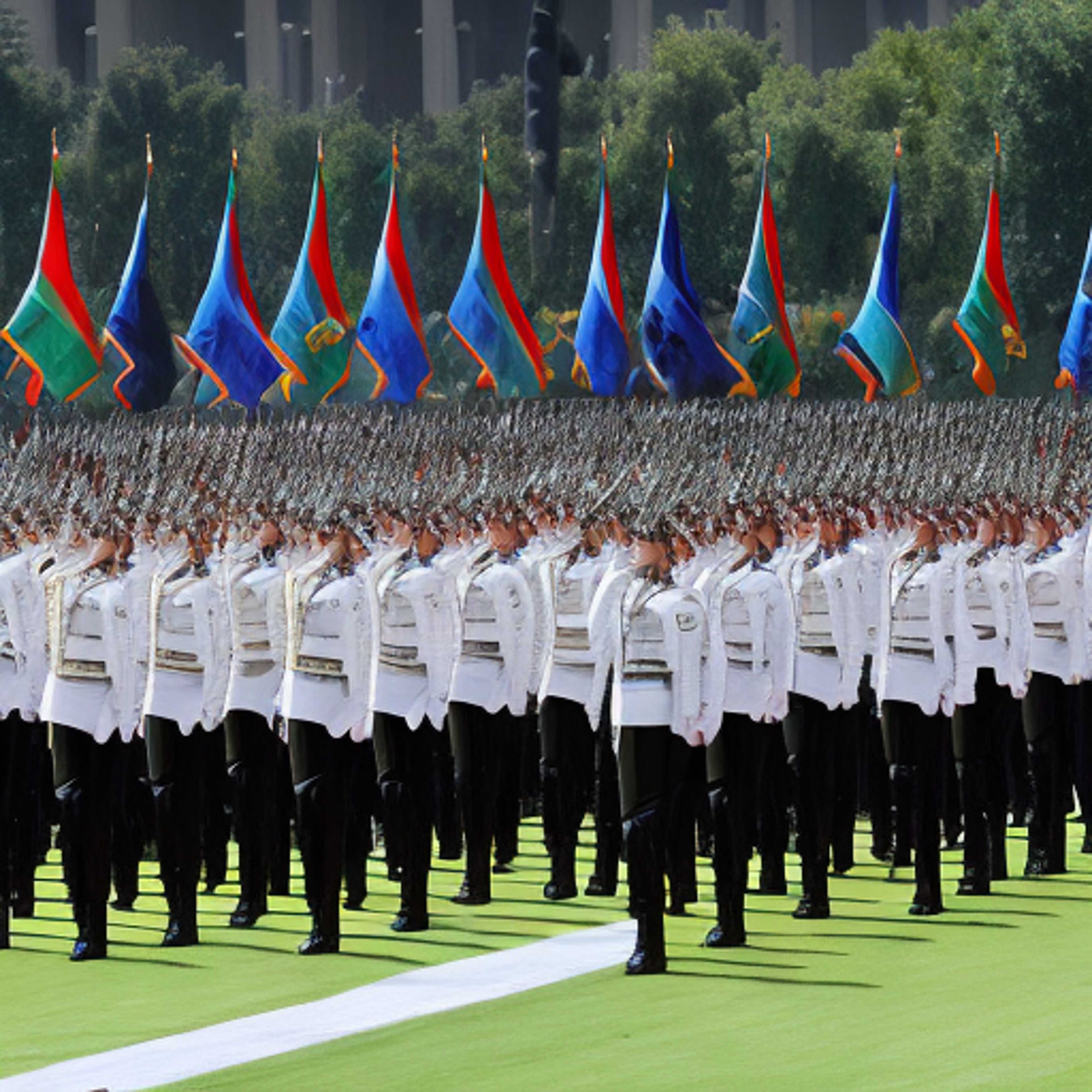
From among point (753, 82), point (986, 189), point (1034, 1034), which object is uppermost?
point (753, 82)

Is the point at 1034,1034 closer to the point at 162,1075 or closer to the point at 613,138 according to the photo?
the point at 162,1075

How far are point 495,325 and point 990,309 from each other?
7.10 m

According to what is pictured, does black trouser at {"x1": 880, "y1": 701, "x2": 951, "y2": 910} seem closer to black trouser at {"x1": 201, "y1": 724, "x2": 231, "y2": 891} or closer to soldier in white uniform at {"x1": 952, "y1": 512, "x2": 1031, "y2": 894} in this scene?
soldier in white uniform at {"x1": 952, "y1": 512, "x2": 1031, "y2": 894}

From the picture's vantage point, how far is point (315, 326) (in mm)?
34375

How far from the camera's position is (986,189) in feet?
165

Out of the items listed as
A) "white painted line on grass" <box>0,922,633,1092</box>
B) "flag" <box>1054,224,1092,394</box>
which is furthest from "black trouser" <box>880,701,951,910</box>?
"flag" <box>1054,224,1092,394</box>

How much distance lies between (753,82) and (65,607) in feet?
169

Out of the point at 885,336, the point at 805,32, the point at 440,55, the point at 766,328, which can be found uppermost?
the point at 805,32

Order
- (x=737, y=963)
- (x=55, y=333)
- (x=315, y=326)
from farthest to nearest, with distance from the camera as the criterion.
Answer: (x=315, y=326) < (x=55, y=333) < (x=737, y=963)

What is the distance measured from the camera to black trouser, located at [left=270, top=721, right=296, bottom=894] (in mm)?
12547

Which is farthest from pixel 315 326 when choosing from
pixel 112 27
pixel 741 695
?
pixel 112 27

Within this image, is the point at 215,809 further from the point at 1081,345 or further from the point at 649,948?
the point at 1081,345

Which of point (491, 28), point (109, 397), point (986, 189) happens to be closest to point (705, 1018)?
point (109, 397)

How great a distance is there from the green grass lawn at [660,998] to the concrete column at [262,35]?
2600 inches
